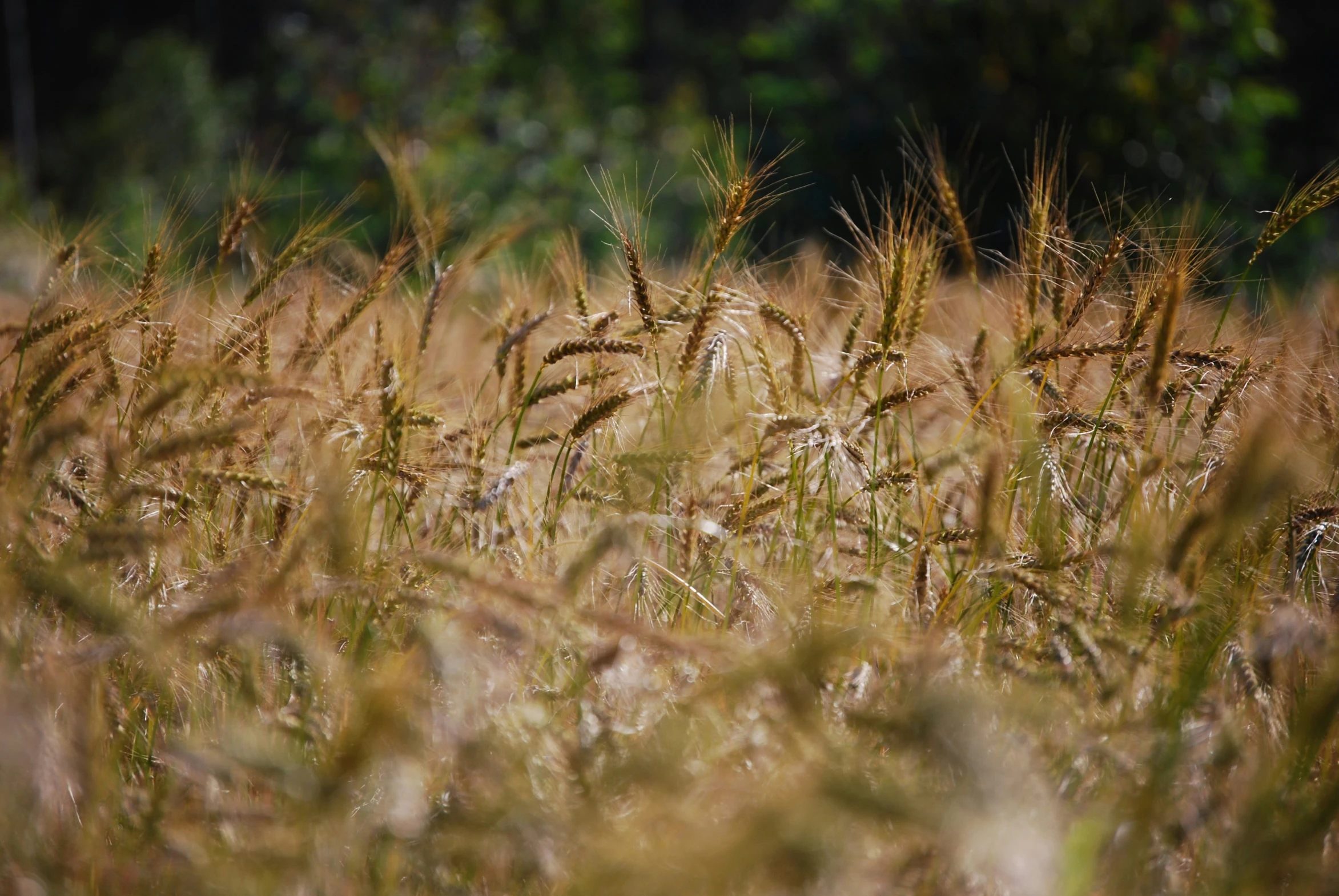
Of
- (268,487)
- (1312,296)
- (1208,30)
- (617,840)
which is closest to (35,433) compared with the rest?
(268,487)

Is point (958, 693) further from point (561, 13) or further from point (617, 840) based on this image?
point (561, 13)

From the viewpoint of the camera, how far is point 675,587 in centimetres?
150

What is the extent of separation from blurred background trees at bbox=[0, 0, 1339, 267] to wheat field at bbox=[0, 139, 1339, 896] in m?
0.96

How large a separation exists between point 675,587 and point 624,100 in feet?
27.7

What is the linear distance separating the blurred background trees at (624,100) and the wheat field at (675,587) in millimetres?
958

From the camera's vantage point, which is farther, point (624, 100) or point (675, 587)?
point (624, 100)

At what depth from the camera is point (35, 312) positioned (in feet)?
4.80

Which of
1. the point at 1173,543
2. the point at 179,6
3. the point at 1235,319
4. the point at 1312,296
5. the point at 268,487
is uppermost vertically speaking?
the point at 179,6

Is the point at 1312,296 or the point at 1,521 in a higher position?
the point at 1,521

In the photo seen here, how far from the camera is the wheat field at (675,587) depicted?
0.87 meters

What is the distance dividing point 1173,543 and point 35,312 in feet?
5.55

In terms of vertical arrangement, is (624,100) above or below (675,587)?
below

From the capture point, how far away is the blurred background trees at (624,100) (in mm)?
5023

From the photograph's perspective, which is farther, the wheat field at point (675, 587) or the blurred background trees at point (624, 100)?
the blurred background trees at point (624, 100)
